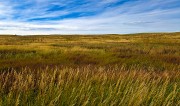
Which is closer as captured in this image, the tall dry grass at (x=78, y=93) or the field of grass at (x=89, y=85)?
the tall dry grass at (x=78, y=93)

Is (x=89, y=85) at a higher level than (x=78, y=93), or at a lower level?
higher

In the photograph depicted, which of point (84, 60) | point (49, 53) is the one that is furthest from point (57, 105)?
point (49, 53)

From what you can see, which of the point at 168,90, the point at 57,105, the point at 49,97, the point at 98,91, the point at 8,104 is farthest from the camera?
the point at 168,90

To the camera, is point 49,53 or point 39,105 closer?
point 39,105

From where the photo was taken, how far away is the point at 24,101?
4.83 m

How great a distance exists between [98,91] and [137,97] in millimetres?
971

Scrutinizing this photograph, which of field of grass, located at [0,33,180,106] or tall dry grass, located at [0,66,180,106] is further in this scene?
field of grass, located at [0,33,180,106]

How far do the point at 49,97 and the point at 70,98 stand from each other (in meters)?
0.47

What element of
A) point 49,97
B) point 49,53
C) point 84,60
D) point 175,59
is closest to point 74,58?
point 84,60

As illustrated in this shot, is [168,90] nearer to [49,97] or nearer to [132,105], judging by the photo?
[132,105]

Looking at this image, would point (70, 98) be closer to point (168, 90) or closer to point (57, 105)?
point (57, 105)

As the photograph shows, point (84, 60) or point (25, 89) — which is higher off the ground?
point (25, 89)

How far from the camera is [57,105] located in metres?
4.77

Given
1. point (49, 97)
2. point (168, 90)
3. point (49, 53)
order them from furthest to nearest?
point (49, 53)
point (168, 90)
point (49, 97)
